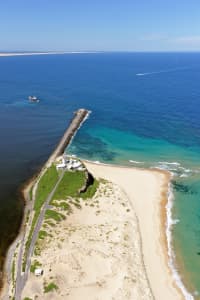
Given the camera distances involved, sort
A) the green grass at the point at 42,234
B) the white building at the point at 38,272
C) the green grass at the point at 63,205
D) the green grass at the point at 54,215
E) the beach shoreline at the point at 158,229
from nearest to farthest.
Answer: the white building at the point at 38,272
the beach shoreline at the point at 158,229
the green grass at the point at 42,234
the green grass at the point at 54,215
the green grass at the point at 63,205

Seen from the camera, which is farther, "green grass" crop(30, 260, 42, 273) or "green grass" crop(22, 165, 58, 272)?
"green grass" crop(22, 165, 58, 272)

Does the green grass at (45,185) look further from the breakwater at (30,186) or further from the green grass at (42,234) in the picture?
the green grass at (42,234)

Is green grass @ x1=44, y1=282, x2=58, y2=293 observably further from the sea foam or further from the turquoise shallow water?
the turquoise shallow water

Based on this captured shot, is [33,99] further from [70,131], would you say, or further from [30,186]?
[30,186]

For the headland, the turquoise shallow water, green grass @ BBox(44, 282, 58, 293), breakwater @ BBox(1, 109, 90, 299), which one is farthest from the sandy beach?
breakwater @ BBox(1, 109, 90, 299)

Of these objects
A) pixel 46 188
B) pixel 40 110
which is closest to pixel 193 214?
pixel 46 188

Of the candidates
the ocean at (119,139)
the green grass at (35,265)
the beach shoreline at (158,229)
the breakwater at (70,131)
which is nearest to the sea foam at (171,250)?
the ocean at (119,139)

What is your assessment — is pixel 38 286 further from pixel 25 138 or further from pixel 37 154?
pixel 25 138
